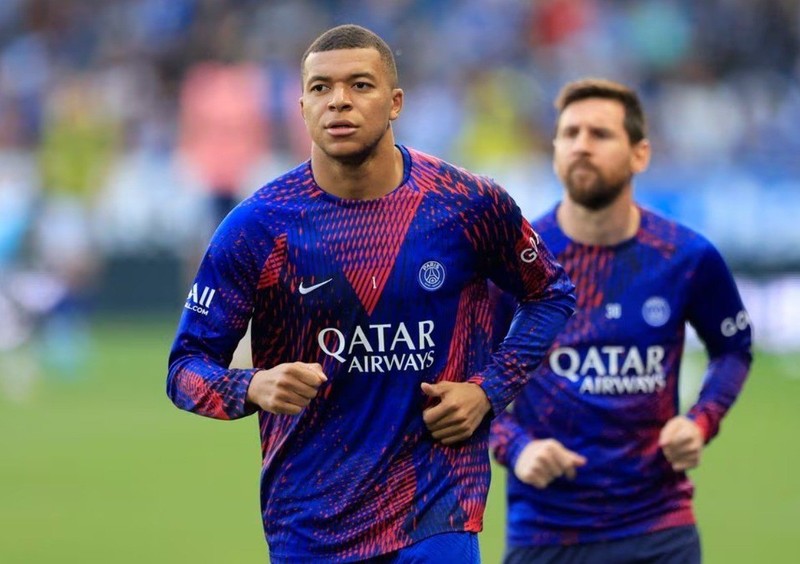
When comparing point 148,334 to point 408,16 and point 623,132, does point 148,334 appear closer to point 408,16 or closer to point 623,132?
point 408,16

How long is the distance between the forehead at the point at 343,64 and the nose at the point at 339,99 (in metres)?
0.04

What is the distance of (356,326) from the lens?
4.84m

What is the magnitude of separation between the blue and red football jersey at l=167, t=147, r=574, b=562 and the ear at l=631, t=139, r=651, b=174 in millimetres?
1596

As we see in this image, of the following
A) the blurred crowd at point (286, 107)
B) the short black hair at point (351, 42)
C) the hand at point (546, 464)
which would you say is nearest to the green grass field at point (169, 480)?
the blurred crowd at point (286, 107)

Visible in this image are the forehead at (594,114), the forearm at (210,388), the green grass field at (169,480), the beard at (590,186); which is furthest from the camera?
the green grass field at (169,480)

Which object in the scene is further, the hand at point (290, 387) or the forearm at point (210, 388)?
the forearm at point (210, 388)

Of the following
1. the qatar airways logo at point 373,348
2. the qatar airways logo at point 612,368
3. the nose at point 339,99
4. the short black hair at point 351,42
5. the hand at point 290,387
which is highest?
the short black hair at point 351,42

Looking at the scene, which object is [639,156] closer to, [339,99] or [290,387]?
[339,99]

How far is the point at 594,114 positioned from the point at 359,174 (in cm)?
176

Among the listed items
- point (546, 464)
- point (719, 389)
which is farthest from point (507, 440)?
point (719, 389)

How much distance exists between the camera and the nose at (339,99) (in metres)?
4.70

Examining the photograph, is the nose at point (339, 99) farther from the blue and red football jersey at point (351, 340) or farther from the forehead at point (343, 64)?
the blue and red football jersey at point (351, 340)

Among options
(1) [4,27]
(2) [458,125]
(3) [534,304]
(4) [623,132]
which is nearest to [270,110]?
(2) [458,125]

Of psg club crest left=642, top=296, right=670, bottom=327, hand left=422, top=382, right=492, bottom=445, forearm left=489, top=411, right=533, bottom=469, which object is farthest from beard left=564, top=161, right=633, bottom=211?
hand left=422, top=382, right=492, bottom=445
